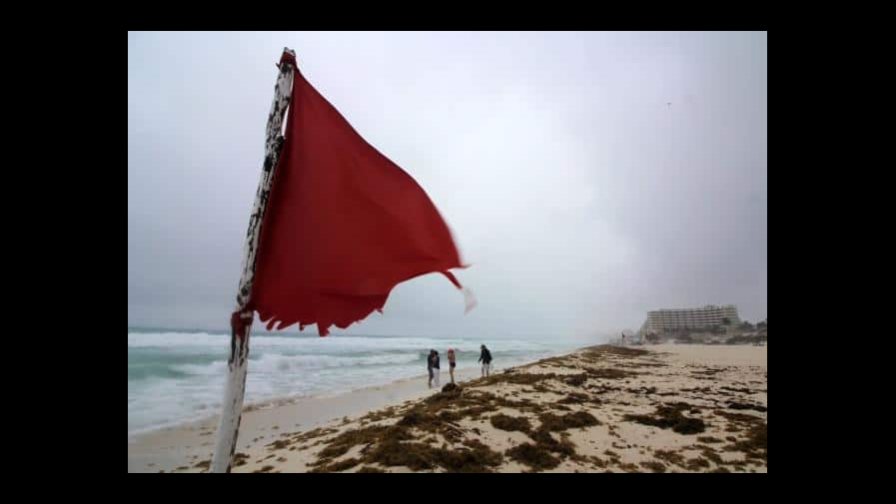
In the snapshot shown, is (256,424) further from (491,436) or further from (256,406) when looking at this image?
(491,436)

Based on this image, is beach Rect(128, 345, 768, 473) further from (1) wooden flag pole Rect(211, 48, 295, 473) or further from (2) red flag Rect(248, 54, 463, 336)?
(2) red flag Rect(248, 54, 463, 336)

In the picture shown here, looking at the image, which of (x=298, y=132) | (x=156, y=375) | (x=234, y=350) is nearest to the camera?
(x=234, y=350)

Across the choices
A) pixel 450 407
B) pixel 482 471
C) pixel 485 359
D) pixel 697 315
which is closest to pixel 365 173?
pixel 482 471

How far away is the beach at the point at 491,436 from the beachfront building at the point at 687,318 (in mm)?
122952

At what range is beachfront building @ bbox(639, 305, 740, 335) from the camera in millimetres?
118500

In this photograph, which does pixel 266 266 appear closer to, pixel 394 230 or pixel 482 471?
pixel 394 230

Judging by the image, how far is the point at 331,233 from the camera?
2.23 m

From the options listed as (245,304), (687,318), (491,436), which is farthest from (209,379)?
(687,318)

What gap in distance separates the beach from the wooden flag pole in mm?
4548

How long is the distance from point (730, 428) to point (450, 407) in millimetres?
6709

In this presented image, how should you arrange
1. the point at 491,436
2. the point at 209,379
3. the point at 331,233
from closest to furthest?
the point at 331,233
the point at 491,436
the point at 209,379

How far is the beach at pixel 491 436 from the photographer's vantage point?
6.19 meters

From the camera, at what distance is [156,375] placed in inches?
690

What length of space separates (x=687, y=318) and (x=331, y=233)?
15436 centimetres
